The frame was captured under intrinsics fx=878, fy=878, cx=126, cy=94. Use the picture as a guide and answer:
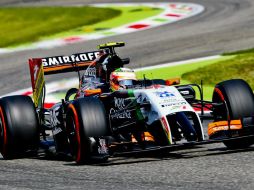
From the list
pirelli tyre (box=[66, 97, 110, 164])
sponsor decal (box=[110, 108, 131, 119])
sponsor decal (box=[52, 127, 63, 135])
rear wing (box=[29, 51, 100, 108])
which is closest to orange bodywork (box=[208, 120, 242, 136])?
sponsor decal (box=[110, 108, 131, 119])

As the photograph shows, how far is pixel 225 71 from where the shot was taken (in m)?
18.7

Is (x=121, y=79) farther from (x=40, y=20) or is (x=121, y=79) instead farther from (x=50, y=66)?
Result: (x=40, y=20)

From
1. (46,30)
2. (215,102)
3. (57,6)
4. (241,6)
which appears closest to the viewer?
(215,102)

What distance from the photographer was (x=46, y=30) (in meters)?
29.2

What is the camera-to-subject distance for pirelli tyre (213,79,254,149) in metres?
10.9

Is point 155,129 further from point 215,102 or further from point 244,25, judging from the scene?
point 244,25

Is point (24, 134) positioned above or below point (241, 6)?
below

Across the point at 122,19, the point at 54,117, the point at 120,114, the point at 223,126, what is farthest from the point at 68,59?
the point at 122,19

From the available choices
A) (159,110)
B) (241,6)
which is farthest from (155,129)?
(241,6)

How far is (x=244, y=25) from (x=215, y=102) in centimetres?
1570

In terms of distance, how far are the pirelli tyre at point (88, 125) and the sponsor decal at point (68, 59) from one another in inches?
108

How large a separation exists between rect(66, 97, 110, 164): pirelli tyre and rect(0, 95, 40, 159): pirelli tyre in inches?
46.0

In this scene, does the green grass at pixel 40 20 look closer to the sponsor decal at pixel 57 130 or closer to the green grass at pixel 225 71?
the green grass at pixel 225 71

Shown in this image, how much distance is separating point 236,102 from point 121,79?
163 centimetres
